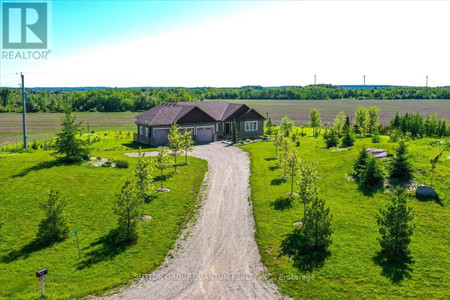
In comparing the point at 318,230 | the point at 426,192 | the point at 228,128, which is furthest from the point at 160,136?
the point at 426,192

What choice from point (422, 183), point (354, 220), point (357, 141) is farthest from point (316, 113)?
point (354, 220)

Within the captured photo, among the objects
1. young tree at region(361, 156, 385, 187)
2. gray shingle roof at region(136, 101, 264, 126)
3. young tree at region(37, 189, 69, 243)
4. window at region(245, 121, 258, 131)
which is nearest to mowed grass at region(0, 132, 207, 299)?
young tree at region(37, 189, 69, 243)

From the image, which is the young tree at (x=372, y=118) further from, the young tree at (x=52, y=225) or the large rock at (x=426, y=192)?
the young tree at (x=52, y=225)

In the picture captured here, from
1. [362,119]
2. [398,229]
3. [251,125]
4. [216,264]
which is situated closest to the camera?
[216,264]

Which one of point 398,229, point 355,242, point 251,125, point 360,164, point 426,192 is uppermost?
point 251,125

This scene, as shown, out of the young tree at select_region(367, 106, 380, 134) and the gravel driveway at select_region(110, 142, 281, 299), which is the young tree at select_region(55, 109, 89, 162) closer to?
the gravel driveway at select_region(110, 142, 281, 299)

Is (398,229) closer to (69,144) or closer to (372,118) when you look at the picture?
(69,144)

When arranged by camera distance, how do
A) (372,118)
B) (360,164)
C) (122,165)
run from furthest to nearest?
(372,118) < (122,165) < (360,164)
